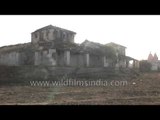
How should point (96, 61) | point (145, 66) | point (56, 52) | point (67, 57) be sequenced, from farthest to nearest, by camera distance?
point (145, 66)
point (96, 61)
point (56, 52)
point (67, 57)

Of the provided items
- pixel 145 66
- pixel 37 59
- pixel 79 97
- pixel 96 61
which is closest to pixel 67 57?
pixel 37 59

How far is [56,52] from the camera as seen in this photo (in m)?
25.7

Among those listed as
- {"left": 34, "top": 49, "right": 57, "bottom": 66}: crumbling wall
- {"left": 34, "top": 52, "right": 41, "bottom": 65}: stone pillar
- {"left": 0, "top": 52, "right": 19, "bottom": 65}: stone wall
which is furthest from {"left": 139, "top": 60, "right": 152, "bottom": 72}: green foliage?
{"left": 0, "top": 52, "right": 19, "bottom": 65}: stone wall

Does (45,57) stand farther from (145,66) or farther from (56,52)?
(145,66)

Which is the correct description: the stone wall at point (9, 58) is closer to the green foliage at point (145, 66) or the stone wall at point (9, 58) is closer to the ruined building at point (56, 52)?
the ruined building at point (56, 52)

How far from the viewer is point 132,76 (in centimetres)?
2270

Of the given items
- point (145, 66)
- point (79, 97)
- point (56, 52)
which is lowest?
point (79, 97)

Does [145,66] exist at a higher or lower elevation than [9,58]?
lower

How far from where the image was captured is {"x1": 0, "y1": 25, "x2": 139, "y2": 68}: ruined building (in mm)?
25484

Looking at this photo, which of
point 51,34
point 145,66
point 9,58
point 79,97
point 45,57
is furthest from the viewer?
point 145,66

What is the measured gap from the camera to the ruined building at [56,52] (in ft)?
83.6

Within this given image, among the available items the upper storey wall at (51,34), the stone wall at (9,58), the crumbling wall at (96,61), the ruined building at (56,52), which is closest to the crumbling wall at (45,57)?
the ruined building at (56,52)
